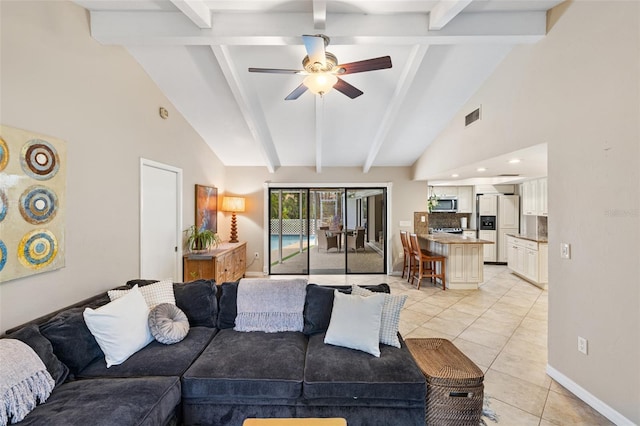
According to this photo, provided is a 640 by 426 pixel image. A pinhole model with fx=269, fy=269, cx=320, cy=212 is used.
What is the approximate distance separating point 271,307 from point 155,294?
992mm

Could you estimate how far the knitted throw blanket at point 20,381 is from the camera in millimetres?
1325

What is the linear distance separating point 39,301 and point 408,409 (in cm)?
272

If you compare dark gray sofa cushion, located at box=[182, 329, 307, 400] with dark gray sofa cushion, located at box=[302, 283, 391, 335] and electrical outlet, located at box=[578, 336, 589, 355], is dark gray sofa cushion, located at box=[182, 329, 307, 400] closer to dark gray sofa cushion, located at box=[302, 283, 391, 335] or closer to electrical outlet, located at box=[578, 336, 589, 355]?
dark gray sofa cushion, located at box=[302, 283, 391, 335]

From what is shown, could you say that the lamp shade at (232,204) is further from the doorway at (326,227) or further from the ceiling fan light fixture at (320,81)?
the ceiling fan light fixture at (320,81)

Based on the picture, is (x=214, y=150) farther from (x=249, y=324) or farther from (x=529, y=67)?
(x=529, y=67)

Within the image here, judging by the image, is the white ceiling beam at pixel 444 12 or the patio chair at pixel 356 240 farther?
the patio chair at pixel 356 240

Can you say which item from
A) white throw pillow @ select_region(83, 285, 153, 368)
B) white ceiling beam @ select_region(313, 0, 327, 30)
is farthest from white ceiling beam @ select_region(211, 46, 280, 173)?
white throw pillow @ select_region(83, 285, 153, 368)

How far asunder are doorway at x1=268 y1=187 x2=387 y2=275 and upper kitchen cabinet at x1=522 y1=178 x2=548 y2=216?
3.19m

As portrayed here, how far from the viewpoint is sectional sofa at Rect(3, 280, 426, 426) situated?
1533 mm

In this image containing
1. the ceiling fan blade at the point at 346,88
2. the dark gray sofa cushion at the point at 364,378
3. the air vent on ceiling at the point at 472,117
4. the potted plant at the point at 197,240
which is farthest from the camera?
the potted plant at the point at 197,240

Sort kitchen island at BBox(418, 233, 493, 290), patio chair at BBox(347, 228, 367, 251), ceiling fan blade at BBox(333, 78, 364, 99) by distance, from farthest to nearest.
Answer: patio chair at BBox(347, 228, 367, 251)
kitchen island at BBox(418, 233, 493, 290)
ceiling fan blade at BBox(333, 78, 364, 99)

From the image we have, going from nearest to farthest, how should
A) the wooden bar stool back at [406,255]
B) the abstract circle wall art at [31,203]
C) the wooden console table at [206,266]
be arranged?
the abstract circle wall art at [31,203]
the wooden console table at [206,266]
the wooden bar stool back at [406,255]

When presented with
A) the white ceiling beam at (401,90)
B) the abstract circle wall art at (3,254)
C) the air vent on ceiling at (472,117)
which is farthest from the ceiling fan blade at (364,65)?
the abstract circle wall art at (3,254)

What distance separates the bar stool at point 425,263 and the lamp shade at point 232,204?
3488 mm
